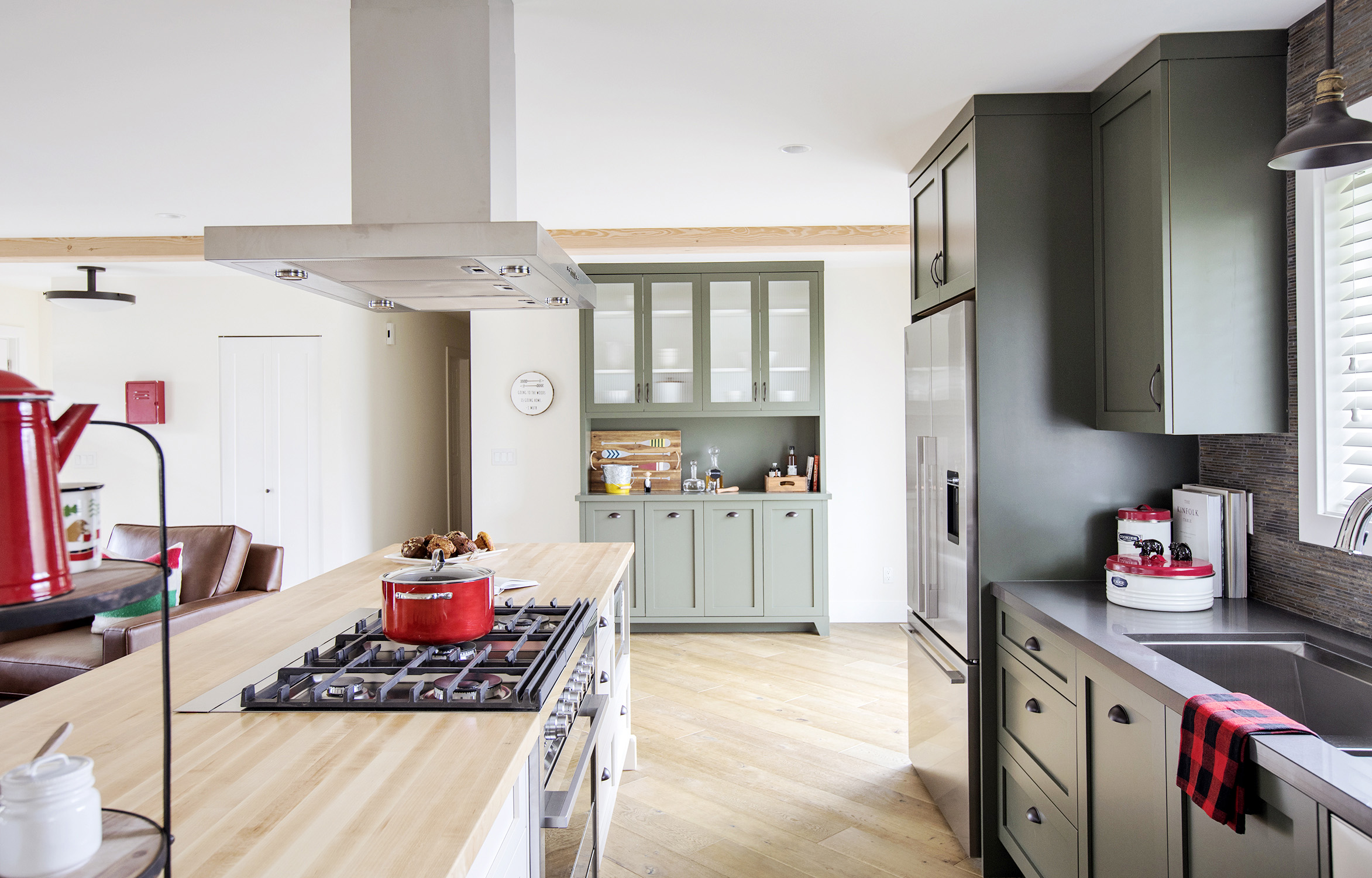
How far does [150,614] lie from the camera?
137 inches

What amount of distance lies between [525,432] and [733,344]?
4.88 feet

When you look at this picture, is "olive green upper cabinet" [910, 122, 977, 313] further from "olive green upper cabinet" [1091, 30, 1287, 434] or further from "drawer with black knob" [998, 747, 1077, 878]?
"drawer with black knob" [998, 747, 1077, 878]

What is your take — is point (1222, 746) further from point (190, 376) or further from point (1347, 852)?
point (190, 376)

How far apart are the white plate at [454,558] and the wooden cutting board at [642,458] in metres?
2.19

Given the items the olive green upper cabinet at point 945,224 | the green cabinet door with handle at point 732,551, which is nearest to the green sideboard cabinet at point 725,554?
the green cabinet door with handle at point 732,551

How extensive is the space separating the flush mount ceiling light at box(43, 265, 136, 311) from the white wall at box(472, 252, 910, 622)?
2.21 m

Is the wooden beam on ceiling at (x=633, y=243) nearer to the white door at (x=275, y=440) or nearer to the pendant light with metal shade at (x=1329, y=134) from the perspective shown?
the white door at (x=275, y=440)

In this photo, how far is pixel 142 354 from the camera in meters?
5.55

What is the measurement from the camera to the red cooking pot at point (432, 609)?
1.56 m

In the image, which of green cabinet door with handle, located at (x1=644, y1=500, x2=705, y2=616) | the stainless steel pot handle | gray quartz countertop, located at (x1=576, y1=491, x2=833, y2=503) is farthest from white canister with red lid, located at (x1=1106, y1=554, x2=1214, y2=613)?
green cabinet door with handle, located at (x1=644, y1=500, x2=705, y2=616)

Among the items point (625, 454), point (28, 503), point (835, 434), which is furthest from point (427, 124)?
point (835, 434)

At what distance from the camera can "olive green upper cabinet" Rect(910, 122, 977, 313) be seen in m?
2.53

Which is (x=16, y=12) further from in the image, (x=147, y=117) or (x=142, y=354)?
(x=142, y=354)

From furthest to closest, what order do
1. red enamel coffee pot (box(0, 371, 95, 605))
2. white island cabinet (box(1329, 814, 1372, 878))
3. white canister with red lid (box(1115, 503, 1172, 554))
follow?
1. white canister with red lid (box(1115, 503, 1172, 554))
2. white island cabinet (box(1329, 814, 1372, 878))
3. red enamel coffee pot (box(0, 371, 95, 605))
